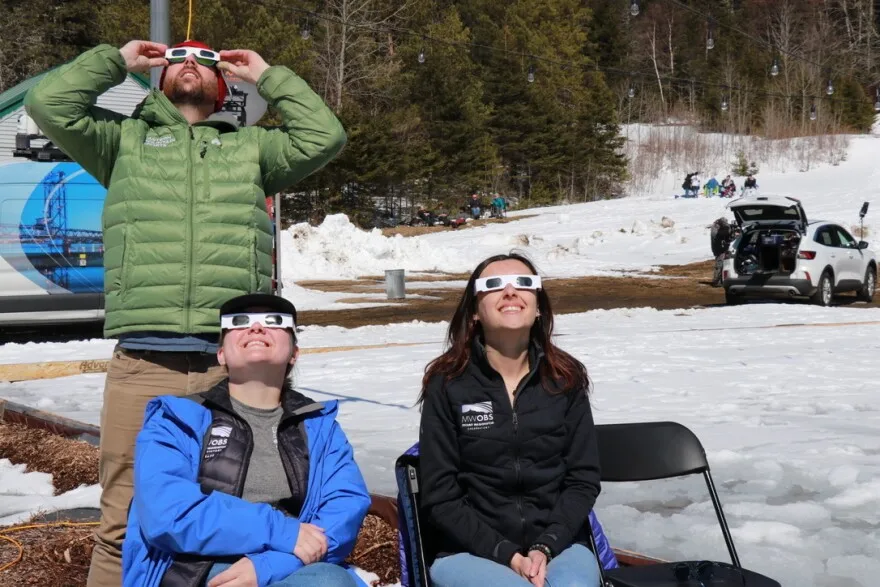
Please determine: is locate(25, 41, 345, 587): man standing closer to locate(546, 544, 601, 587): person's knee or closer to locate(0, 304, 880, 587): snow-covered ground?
locate(546, 544, 601, 587): person's knee

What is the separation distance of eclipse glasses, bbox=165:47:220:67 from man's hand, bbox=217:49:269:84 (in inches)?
7.7

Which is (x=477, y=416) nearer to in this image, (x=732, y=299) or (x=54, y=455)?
(x=54, y=455)

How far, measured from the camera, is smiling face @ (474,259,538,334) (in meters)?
3.40

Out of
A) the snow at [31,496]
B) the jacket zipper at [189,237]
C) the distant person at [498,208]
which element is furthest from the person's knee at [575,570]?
the distant person at [498,208]

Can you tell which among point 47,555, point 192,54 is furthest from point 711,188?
point 192,54

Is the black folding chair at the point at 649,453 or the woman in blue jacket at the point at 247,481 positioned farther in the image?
the black folding chair at the point at 649,453

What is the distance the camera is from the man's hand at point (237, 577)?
273 centimetres

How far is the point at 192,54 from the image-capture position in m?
3.37

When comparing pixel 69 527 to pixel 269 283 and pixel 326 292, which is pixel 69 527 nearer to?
pixel 269 283

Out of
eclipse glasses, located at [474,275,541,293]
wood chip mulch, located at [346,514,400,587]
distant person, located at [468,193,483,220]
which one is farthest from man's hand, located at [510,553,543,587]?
distant person, located at [468,193,483,220]

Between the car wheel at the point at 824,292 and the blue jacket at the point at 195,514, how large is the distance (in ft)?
48.2

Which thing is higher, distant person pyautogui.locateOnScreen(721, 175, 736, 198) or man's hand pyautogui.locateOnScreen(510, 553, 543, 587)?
distant person pyautogui.locateOnScreen(721, 175, 736, 198)

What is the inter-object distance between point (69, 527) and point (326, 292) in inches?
615

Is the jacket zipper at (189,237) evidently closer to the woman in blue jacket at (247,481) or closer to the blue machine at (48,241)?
the woman in blue jacket at (247,481)
